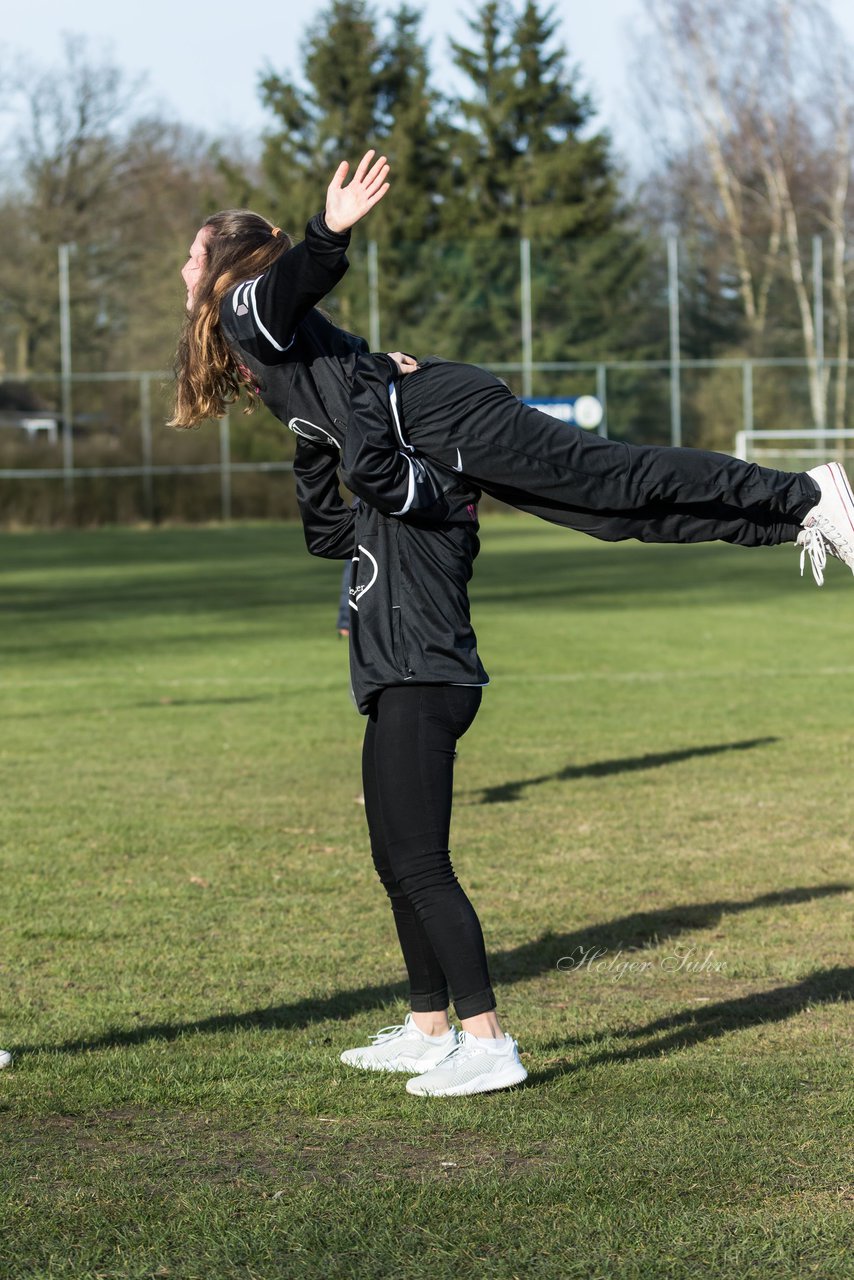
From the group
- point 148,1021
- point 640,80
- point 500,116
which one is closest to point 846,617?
point 148,1021

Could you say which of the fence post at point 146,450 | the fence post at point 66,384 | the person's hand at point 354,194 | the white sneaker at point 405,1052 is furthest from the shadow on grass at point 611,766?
the fence post at point 146,450

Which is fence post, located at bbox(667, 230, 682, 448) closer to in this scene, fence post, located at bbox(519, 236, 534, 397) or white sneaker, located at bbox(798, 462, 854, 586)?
fence post, located at bbox(519, 236, 534, 397)

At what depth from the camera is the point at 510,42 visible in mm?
54250

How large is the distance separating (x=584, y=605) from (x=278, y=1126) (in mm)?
17958

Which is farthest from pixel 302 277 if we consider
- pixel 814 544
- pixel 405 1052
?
pixel 405 1052

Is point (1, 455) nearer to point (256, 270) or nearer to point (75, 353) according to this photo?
point (75, 353)

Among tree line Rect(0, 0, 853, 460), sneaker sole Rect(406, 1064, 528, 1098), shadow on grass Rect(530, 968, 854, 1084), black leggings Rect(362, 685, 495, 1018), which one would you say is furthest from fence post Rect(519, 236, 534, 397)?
sneaker sole Rect(406, 1064, 528, 1098)

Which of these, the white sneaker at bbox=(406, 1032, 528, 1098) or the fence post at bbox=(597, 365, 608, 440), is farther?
the fence post at bbox=(597, 365, 608, 440)

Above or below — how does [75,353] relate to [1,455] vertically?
above

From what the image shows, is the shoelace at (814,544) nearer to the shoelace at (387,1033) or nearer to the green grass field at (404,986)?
the green grass field at (404,986)

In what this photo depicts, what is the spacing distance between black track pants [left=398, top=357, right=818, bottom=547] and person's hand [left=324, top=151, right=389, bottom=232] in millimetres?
462

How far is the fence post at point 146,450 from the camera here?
1665 inches

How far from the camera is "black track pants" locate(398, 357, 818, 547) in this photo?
4.00 meters

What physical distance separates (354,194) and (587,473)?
87 centimetres
